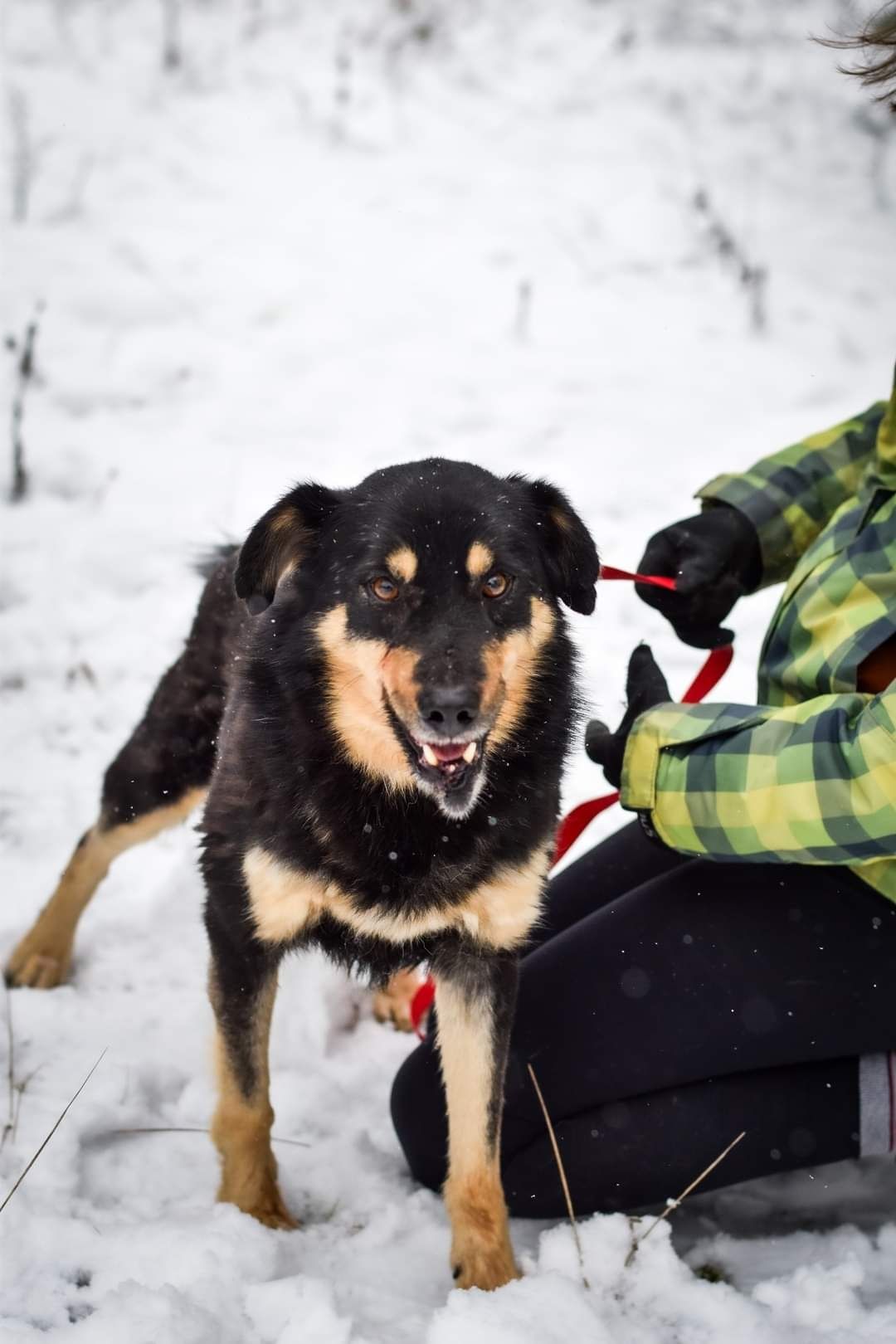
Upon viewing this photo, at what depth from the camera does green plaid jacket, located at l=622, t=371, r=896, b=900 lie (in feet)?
6.72

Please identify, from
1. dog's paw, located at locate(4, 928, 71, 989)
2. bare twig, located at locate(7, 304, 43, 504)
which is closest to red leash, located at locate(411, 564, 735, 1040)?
dog's paw, located at locate(4, 928, 71, 989)

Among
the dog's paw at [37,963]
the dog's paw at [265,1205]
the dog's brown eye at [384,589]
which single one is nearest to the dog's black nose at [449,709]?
the dog's brown eye at [384,589]

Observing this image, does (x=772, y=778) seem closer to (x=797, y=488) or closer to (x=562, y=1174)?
(x=562, y=1174)

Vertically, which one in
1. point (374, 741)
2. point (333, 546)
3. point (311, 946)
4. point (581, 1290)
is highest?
point (333, 546)

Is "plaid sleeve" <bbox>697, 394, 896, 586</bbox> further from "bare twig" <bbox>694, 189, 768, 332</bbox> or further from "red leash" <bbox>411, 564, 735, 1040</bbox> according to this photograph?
"bare twig" <bbox>694, 189, 768, 332</bbox>

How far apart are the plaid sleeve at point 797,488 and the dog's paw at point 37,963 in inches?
87.9

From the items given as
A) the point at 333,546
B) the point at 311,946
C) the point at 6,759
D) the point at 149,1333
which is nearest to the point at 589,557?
the point at 333,546

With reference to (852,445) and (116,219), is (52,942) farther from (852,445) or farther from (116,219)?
(116,219)

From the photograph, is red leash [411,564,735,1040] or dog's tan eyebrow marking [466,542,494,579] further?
red leash [411,564,735,1040]

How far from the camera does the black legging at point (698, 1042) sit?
7.72 ft

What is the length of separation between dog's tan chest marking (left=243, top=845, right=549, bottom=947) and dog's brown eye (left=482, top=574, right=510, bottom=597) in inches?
22.8

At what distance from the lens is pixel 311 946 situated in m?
2.38

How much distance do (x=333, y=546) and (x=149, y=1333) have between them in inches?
58.6

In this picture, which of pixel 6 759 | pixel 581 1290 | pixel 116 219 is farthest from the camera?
pixel 116 219
